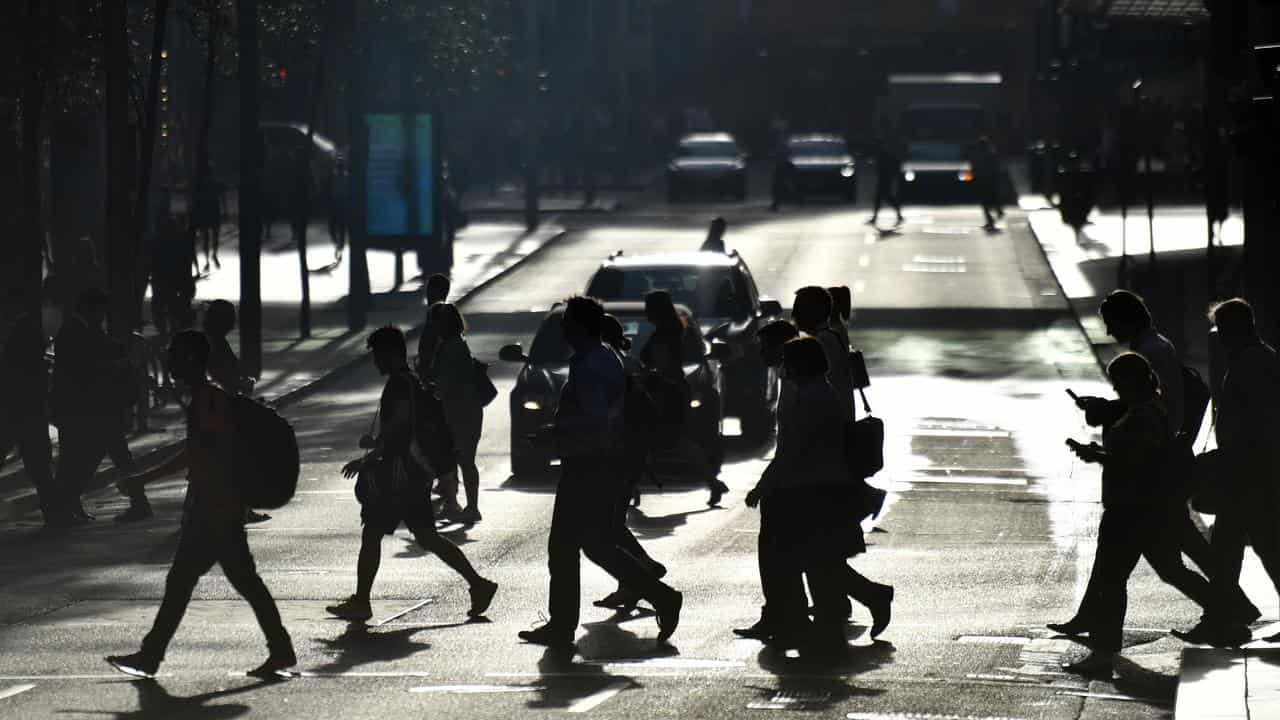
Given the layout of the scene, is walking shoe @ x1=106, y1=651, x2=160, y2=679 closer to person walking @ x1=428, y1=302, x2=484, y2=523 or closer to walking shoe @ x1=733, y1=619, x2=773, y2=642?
walking shoe @ x1=733, y1=619, x2=773, y2=642

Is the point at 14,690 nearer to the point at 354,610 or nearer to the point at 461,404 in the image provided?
the point at 354,610

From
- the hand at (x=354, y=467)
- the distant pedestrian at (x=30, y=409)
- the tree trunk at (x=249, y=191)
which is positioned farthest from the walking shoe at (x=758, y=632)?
the tree trunk at (x=249, y=191)

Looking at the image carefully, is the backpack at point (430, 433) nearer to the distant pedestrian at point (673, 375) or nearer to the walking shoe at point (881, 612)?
the distant pedestrian at point (673, 375)

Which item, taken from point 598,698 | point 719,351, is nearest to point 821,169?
point 719,351

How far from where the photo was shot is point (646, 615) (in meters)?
13.6

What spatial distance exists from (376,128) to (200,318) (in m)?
4.08

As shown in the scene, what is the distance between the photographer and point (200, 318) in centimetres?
3556

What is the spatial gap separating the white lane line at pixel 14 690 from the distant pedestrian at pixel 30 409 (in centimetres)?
656

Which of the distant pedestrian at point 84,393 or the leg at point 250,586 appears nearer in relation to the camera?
the leg at point 250,586

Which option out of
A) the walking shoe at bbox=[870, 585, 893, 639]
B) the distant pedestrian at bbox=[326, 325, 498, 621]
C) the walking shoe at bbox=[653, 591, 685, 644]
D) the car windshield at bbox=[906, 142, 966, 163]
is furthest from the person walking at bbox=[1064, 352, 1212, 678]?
the car windshield at bbox=[906, 142, 966, 163]

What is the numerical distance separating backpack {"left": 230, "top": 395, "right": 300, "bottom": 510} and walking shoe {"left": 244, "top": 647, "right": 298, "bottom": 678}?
2.30 ft

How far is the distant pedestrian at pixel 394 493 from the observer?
43.0ft

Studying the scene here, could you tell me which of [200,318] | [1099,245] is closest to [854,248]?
[1099,245]

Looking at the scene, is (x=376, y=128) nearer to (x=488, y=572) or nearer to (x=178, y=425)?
(x=178, y=425)
